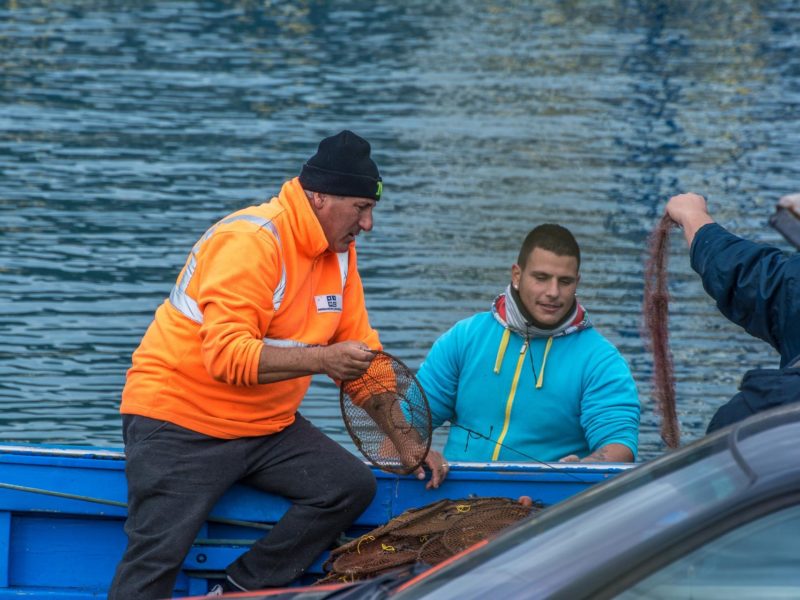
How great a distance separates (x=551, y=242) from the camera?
6.88m

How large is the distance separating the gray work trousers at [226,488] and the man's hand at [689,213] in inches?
68.5

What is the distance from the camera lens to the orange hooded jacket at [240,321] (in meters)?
5.49

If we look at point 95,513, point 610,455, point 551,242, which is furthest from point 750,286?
point 95,513

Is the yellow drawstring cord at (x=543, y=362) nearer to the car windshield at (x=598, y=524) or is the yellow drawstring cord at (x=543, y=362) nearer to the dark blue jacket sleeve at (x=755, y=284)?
the dark blue jacket sleeve at (x=755, y=284)

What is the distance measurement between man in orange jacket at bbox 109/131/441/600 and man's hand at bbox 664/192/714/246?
133 cm

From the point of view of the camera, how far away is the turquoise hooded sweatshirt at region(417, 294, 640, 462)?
6859 mm

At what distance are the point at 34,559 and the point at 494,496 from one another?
2.09 metres

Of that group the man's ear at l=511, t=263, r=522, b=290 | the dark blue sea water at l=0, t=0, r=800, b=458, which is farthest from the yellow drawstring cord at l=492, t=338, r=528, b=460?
the dark blue sea water at l=0, t=0, r=800, b=458

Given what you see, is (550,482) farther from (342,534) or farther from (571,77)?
(571,77)

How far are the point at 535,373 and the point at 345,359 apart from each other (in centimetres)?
168

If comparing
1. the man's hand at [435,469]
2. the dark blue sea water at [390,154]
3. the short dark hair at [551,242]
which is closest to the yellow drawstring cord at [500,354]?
the short dark hair at [551,242]

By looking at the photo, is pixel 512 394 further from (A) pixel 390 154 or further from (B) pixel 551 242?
(A) pixel 390 154

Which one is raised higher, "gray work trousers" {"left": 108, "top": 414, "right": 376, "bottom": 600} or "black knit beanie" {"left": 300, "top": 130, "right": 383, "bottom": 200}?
"black knit beanie" {"left": 300, "top": 130, "right": 383, "bottom": 200}

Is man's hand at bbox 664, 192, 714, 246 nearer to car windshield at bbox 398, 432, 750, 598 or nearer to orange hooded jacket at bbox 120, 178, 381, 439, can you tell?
orange hooded jacket at bbox 120, 178, 381, 439
